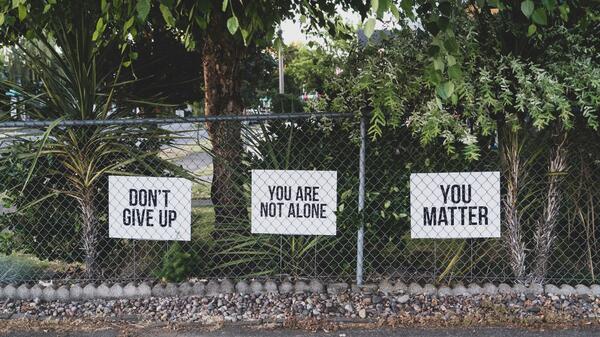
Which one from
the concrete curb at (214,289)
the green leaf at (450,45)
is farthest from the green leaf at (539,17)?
the concrete curb at (214,289)

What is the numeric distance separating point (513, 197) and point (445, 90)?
6.75ft

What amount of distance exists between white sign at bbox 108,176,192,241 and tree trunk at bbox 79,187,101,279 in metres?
0.22

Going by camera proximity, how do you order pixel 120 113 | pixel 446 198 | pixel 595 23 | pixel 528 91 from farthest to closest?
pixel 120 113, pixel 446 198, pixel 595 23, pixel 528 91

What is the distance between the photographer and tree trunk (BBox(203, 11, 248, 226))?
4.89 m

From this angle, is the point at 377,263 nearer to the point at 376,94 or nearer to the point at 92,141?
the point at 376,94

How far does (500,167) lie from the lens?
15.1ft

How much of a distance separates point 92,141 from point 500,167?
129 inches

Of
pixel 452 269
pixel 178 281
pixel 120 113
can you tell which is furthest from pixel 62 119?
pixel 452 269

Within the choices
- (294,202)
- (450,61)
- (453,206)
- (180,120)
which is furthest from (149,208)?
(450,61)

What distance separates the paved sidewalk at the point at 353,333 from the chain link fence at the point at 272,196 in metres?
0.67

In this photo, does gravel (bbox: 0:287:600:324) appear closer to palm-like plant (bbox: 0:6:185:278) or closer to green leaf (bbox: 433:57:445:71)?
palm-like plant (bbox: 0:6:185:278)

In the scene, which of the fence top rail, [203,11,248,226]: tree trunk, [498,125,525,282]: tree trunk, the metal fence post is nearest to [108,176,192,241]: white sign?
[203,11,248,226]: tree trunk

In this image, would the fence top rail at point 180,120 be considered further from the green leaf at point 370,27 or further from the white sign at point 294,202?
the green leaf at point 370,27

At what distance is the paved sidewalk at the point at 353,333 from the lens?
402 centimetres
